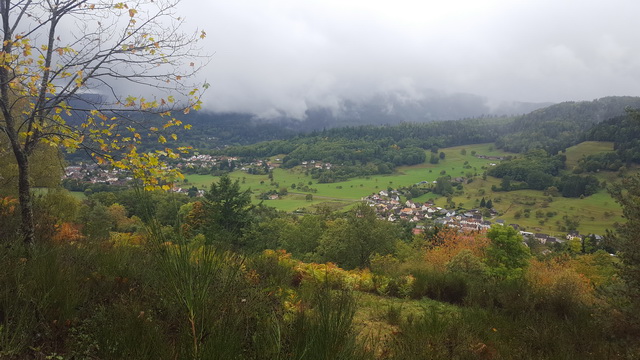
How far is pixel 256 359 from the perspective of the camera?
2.25 m

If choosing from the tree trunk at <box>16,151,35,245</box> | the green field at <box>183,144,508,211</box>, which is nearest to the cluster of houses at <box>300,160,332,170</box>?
the green field at <box>183,144,508,211</box>

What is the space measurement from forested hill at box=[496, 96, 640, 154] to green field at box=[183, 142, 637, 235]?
20213 millimetres

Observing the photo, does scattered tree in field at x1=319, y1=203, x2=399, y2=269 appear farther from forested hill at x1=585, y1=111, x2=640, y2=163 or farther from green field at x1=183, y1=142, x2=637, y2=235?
forested hill at x1=585, y1=111, x2=640, y2=163

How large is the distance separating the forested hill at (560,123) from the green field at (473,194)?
20.2 m

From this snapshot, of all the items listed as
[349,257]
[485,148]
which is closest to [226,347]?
[349,257]

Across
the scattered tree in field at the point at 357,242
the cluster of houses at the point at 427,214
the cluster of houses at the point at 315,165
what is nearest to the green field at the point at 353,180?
the cluster of houses at the point at 315,165

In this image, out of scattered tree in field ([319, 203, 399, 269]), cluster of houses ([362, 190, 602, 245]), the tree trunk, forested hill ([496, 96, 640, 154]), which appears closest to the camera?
the tree trunk

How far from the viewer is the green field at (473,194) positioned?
6894 cm

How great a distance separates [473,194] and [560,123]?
300 ft

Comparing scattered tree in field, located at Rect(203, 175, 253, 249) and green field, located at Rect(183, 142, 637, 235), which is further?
green field, located at Rect(183, 142, 637, 235)

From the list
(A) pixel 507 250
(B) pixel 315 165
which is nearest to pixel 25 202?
(A) pixel 507 250

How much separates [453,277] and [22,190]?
883cm

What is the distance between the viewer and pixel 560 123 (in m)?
147

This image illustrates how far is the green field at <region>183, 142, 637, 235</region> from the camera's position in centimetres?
6894
